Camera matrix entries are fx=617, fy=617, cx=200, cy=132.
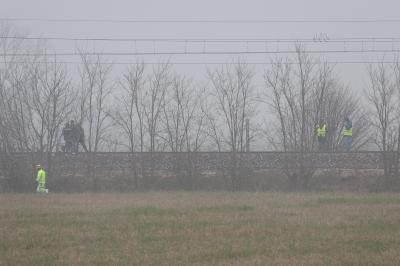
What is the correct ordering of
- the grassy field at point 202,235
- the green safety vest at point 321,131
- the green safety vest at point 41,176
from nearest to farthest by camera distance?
the grassy field at point 202,235 → the green safety vest at point 41,176 → the green safety vest at point 321,131

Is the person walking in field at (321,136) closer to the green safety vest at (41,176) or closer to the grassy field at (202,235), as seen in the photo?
the green safety vest at (41,176)

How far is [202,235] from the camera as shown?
11.9 metres

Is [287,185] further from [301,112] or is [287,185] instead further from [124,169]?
[124,169]

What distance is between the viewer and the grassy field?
9633 mm

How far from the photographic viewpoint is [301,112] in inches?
1326

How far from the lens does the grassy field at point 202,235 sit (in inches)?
379

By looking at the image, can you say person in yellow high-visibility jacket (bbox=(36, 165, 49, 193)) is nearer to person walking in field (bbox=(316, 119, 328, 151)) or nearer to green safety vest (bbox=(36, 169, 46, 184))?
green safety vest (bbox=(36, 169, 46, 184))

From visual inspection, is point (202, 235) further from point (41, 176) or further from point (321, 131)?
point (321, 131)

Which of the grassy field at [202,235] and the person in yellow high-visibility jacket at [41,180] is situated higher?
the person in yellow high-visibility jacket at [41,180]

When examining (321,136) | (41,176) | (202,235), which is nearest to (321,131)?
(321,136)

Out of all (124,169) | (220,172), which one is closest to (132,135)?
(124,169)

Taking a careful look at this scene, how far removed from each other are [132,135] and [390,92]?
45.3 ft

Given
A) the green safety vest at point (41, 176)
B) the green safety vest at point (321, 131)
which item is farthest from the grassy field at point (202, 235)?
the green safety vest at point (321, 131)

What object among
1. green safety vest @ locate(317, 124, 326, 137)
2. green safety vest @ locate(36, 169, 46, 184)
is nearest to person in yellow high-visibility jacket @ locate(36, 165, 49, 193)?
green safety vest @ locate(36, 169, 46, 184)
